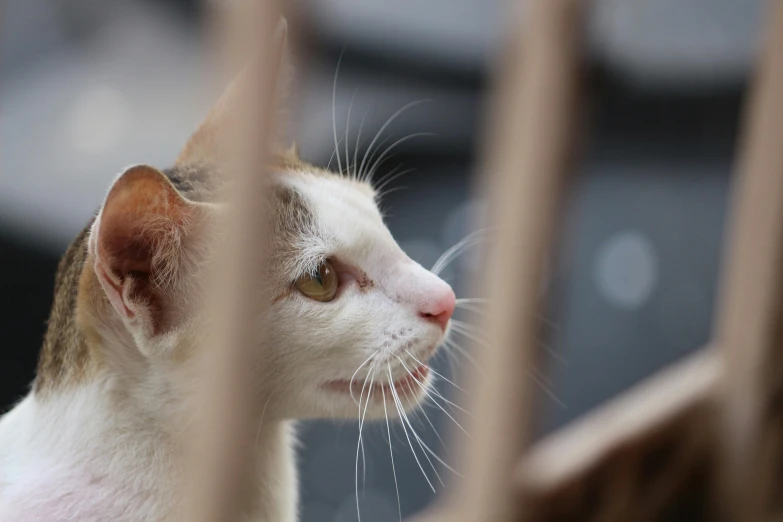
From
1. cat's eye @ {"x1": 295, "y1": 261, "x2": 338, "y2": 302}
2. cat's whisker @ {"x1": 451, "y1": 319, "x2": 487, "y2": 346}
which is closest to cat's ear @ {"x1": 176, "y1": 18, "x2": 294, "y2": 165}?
cat's eye @ {"x1": 295, "y1": 261, "x2": 338, "y2": 302}

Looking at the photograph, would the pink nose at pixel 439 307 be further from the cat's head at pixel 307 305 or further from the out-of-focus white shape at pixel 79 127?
the out-of-focus white shape at pixel 79 127

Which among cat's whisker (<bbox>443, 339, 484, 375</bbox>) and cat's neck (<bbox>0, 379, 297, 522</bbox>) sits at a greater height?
cat's whisker (<bbox>443, 339, 484, 375</bbox>)

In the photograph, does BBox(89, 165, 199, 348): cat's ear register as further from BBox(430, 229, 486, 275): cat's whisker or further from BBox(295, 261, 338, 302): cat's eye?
BBox(430, 229, 486, 275): cat's whisker

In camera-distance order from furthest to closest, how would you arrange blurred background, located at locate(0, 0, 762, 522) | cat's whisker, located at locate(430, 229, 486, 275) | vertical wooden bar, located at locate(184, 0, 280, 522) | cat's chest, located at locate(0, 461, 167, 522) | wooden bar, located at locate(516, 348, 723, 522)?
wooden bar, located at locate(516, 348, 723, 522) < blurred background, located at locate(0, 0, 762, 522) < cat's whisker, located at locate(430, 229, 486, 275) < cat's chest, located at locate(0, 461, 167, 522) < vertical wooden bar, located at locate(184, 0, 280, 522)

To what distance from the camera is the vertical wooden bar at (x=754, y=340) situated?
1.13m

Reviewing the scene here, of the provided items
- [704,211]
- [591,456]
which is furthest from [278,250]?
[704,211]

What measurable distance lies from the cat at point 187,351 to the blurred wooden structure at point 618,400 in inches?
3.7

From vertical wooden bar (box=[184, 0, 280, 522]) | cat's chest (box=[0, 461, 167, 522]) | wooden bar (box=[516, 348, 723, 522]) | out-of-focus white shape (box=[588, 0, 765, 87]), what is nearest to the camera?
vertical wooden bar (box=[184, 0, 280, 522])

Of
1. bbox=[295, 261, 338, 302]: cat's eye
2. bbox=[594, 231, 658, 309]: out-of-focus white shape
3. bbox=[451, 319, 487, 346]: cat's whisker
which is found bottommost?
bbox=[295, 261, 338, 302]: cat's eye

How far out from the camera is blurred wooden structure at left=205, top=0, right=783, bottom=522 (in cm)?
64

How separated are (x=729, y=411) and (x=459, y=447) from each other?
756mm

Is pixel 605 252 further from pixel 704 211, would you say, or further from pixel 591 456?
pixel 591 456

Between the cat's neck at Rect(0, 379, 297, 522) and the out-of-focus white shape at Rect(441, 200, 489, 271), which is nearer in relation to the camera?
the cat's neck at Rect(0, 379, 297, 522)

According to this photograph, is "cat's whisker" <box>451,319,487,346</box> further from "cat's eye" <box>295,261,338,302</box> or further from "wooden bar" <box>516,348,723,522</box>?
"wooden bar" <box>516,348,723,522</box>
